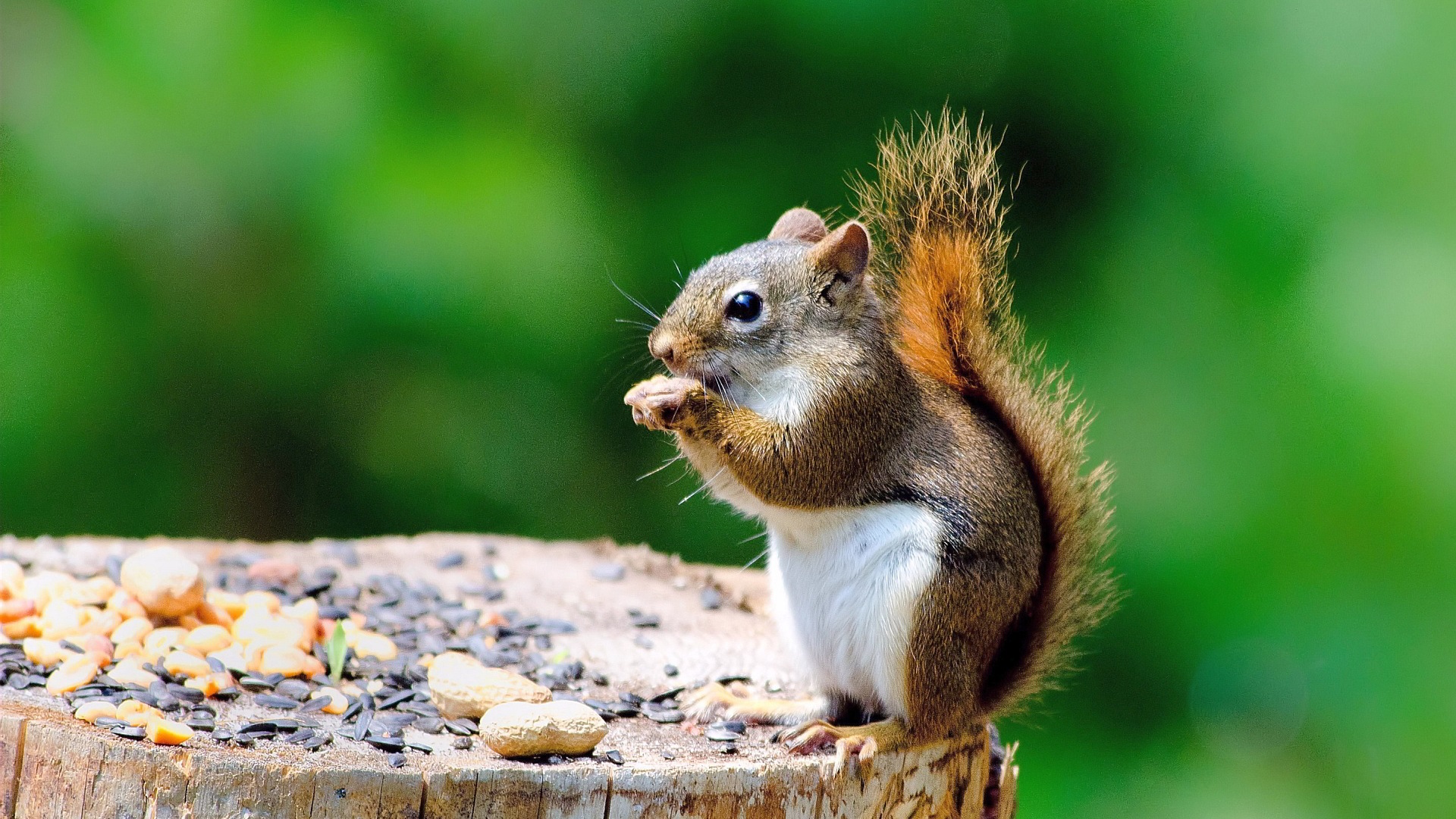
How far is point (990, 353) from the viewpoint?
1.75 metres

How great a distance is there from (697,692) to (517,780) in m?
0.51

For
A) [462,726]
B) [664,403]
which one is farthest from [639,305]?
[462,726]

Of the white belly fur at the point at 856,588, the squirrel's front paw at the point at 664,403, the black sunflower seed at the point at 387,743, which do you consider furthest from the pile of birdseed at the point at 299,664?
the squirrel's front paw at the point at 664,403

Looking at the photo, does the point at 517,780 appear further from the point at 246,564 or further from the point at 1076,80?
the point at 1076,80

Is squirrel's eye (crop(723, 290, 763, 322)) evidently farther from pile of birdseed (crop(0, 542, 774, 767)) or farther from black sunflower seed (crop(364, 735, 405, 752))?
black sunflower seed (crop(364, 735, 405, 752))

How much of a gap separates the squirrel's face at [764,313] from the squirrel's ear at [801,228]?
0.67ft

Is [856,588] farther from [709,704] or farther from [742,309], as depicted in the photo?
[742,309]

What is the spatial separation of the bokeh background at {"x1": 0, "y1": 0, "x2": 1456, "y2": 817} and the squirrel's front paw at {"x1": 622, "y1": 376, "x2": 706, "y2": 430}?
129 cm

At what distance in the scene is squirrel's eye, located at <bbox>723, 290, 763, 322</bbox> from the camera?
66.4 inches

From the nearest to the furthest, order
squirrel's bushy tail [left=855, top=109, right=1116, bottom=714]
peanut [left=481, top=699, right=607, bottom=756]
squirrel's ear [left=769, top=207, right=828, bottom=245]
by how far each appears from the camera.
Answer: peanut [left=481, top=699, right=607, bottom=756], squirrel's bushy tail [left=855, top=109, right=1116, bottom=714], squirrel's ear [left=769, top=207, right=828, bottom=245]

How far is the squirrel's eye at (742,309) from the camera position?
169 cm

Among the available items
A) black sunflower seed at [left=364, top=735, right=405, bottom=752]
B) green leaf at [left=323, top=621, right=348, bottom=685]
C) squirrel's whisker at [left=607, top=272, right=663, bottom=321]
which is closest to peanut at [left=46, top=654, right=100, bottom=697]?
green leaf at [left=323, top=621, right=348, bottom=685]

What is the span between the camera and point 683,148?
299 centimetres

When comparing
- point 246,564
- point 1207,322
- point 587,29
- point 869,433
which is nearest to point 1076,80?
point 1207,322
